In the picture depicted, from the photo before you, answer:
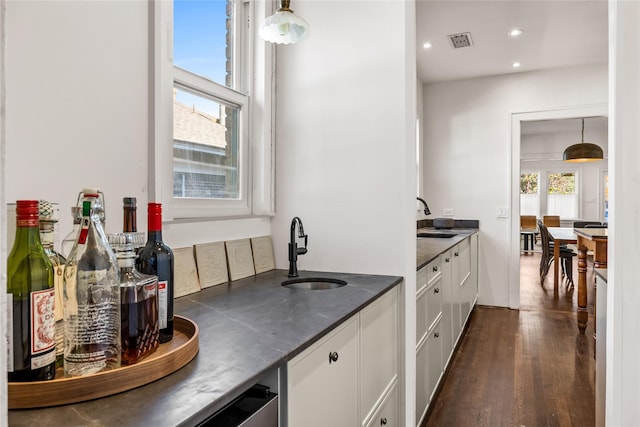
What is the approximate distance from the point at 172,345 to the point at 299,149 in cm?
129

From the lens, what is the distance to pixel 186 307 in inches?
53.4

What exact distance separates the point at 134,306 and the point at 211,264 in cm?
86

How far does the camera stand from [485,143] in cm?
504

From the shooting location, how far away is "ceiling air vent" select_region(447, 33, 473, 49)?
3.89m

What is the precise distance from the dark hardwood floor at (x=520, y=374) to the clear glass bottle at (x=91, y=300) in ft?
6.54

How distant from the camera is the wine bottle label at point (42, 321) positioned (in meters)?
0.70

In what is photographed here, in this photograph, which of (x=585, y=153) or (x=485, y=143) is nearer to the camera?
(x=485, y=143)

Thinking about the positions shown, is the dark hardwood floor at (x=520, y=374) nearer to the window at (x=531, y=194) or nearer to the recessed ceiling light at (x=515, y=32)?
the recessed ceiling light at (x=515, y=32)

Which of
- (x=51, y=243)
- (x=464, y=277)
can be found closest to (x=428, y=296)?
(x=464, y=277)

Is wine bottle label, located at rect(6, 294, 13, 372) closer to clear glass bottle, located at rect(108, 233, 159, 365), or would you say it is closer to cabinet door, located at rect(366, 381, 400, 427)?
clear glass bottle, located at rect(108, 233, 159, 365)

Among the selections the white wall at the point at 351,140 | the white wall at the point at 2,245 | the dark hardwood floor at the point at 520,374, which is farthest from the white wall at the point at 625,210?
the white wall at the point at 2,245

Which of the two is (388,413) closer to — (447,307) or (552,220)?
(447,307)

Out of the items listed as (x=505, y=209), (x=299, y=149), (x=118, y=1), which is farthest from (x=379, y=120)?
(x=505, y=209)

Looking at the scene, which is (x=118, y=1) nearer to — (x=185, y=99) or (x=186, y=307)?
(x=185, y=99)
